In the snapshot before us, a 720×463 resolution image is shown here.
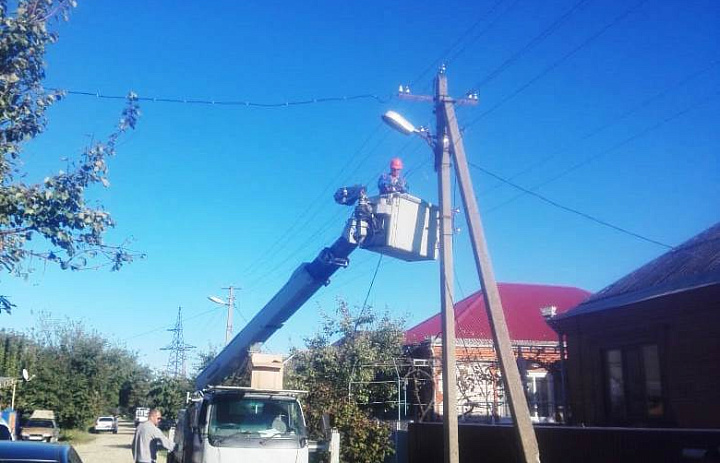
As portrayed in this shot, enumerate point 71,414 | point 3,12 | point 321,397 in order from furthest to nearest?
point 71,414
point 321,397
point 3,12

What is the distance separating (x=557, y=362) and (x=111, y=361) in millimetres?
32075

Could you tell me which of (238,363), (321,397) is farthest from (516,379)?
(238,363)

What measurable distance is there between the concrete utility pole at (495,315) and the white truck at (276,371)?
5.88 ft

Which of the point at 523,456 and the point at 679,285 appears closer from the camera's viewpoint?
the point at 523,456

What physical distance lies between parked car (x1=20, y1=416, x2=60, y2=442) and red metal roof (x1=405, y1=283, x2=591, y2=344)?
15.0 m

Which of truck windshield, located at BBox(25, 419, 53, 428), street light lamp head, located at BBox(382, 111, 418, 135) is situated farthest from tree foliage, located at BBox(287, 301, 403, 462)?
truck windshield, located at BBox(25, 419, 53, 428)

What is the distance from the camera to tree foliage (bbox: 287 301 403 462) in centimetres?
1648

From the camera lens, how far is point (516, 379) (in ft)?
36.4

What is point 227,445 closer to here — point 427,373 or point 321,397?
point 321,397

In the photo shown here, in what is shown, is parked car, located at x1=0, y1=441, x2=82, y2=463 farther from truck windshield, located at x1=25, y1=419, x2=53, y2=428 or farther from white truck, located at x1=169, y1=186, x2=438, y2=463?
truck windshield, located at x1=25, y1=419, x2=53, y2=428

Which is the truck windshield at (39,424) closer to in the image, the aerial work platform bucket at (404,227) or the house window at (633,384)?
the aerial work platform bucket at (404,227)

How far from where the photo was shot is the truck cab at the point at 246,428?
34.4 feet

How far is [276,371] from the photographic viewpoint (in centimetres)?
1228

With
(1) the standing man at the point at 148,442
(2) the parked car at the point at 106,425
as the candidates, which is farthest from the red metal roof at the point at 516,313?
(2) the parked car at the point at 106,425
